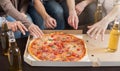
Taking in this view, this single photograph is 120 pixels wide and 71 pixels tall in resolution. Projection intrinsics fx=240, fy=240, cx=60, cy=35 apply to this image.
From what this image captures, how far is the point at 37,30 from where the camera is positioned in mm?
1500

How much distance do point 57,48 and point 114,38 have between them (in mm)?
329

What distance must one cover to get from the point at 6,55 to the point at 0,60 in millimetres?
53

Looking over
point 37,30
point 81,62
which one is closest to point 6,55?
point 37,30

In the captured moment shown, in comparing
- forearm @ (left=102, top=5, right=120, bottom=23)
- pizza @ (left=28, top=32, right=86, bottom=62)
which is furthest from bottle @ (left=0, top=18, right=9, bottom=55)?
forearm @ (left=102, top=5, right=120, bottom=23)

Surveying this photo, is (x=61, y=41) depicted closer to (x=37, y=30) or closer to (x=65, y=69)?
(x=37, y=30)

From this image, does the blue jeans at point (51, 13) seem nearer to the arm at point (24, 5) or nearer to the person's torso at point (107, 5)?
the arm at point (24, 5)

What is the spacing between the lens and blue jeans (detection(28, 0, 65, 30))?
87.5 inches

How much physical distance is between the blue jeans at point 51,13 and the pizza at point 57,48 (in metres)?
0.71

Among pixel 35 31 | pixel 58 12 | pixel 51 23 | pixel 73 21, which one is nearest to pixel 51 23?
pixel 51 23

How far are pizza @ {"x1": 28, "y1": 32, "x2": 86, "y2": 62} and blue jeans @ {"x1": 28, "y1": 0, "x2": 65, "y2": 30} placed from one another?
0.71 meters

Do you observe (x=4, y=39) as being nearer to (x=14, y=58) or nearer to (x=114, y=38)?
(x=14, y=58)

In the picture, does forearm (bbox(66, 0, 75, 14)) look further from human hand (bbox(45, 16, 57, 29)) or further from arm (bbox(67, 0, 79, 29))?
human hand (bbox(45, 16, 57, 29))

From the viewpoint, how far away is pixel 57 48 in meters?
1.40

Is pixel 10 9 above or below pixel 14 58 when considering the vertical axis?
above
